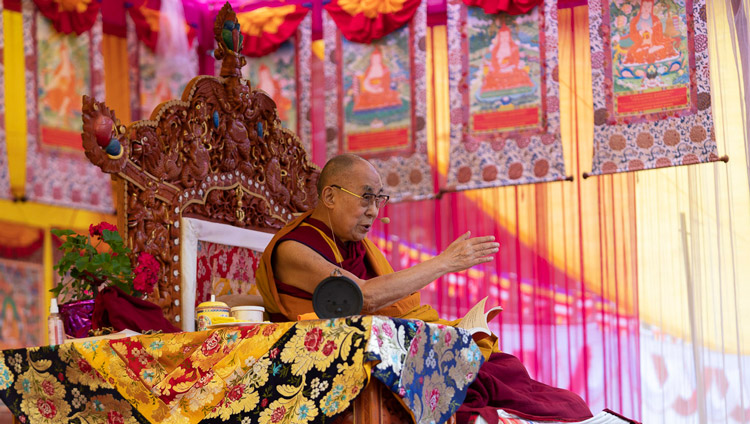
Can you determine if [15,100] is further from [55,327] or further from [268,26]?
[55,327]

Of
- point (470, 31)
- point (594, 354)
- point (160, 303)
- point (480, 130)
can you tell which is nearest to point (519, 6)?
point (470, 31)

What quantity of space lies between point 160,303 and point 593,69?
Answer: 3786 millimetres

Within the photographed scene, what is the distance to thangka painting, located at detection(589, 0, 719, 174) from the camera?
5453mm

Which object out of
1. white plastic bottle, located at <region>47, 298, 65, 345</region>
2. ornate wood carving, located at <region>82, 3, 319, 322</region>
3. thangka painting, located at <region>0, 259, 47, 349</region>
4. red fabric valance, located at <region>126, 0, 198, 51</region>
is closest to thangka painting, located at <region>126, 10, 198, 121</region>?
red fabric valance, located at <region>126, 0, 198, 51</region>

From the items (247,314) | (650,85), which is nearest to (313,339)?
(247,314)

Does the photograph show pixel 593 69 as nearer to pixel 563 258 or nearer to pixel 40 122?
pixel 563 258

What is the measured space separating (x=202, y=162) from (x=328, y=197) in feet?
2.14

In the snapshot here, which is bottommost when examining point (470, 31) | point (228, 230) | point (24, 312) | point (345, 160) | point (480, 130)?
point (24, 312)

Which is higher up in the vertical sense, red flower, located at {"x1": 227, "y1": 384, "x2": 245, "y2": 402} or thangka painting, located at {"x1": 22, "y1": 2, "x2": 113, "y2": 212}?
thangka painting, located at {"x1": 22, "y1": 2, "x2": 113, "y2": 212}

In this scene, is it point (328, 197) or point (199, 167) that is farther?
point (199, 167)

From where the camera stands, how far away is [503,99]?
603 cm

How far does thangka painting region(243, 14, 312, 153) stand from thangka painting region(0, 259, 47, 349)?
221 cm

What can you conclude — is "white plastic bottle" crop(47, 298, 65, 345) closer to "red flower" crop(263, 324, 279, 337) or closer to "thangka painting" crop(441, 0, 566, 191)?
"red flower" crop(263, 324, 279, 337)

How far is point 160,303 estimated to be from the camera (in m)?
3.06
